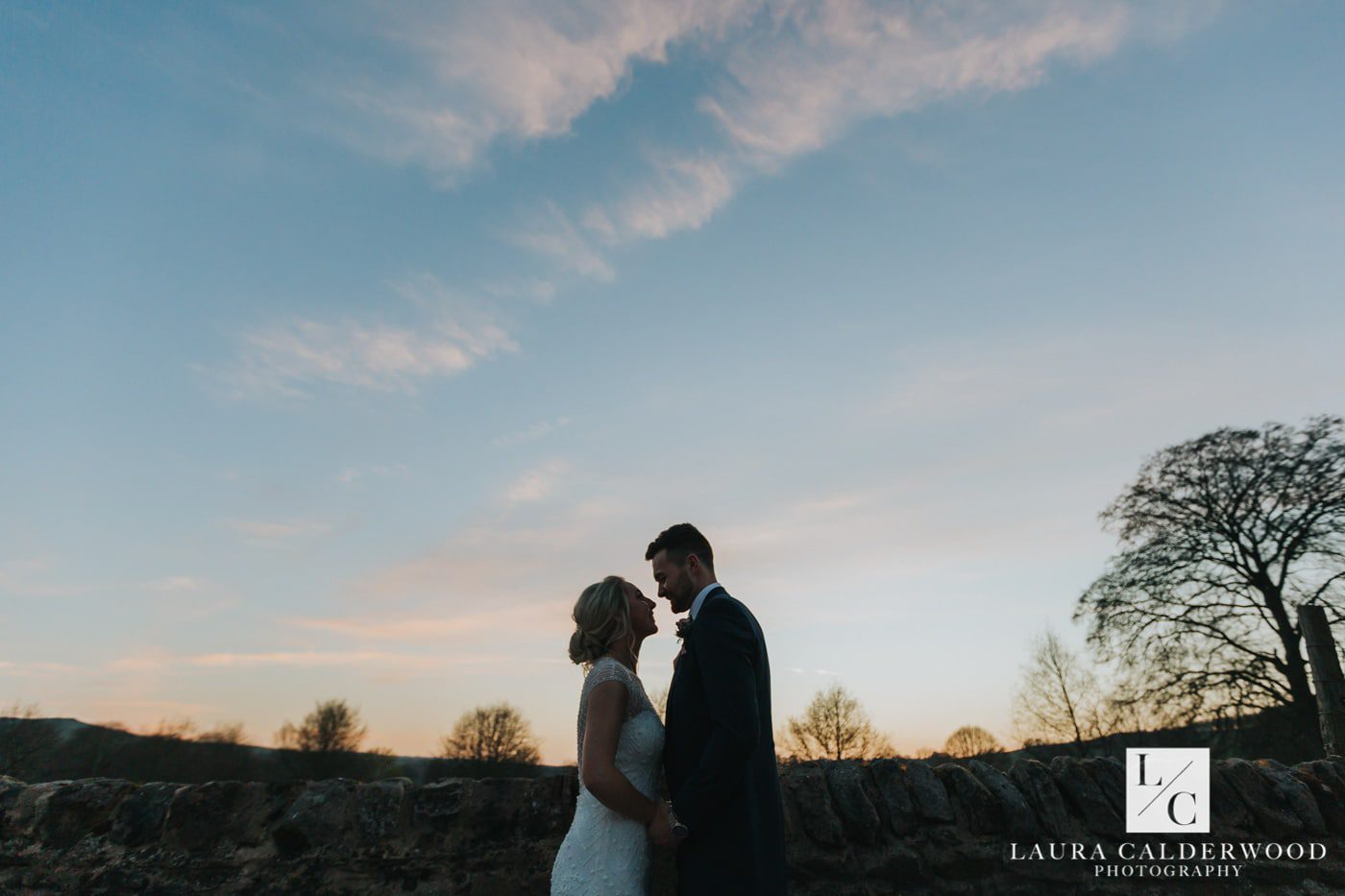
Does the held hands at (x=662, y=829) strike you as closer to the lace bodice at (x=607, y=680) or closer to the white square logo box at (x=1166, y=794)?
the lace bodice at (x=607, y=680)

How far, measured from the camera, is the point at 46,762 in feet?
98.1

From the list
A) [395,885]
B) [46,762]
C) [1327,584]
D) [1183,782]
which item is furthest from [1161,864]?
[46,762]

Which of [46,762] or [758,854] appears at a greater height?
[758,854]

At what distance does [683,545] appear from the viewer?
10.0 feet

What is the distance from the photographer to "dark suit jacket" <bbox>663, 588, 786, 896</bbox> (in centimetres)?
239

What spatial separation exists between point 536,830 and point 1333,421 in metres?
20.8

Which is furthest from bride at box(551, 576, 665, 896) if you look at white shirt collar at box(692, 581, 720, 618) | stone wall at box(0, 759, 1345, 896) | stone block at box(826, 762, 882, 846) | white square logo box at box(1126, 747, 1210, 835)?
white square logo box at box(1126, 747, 1210, 835)

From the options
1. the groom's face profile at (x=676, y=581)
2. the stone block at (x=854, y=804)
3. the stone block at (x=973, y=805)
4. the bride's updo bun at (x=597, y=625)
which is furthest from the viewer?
the stone block at (x=973, y=805)

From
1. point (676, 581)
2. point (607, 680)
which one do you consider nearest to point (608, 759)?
point (607, 680)

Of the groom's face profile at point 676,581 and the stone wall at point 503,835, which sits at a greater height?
the groom's face profile at point 676,581

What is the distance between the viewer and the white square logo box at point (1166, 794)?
13.5 feet

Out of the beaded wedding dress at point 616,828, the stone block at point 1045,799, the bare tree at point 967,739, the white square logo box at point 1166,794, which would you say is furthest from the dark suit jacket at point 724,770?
the bare tree at point 967,739

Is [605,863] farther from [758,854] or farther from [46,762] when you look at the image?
[46,762]

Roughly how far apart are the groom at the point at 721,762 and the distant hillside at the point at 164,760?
27161mm
